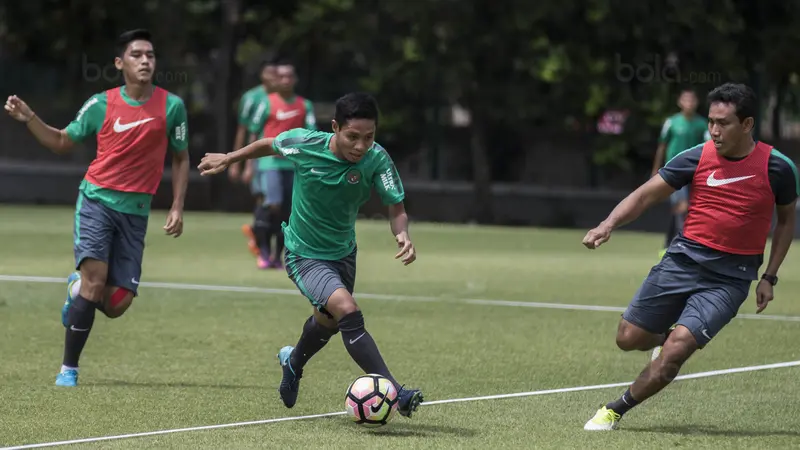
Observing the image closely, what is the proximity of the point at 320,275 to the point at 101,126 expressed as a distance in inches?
95.4

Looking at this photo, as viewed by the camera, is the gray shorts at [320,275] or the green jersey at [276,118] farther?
the green jersey at [276,118]

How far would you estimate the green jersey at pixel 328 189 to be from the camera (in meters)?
8.26

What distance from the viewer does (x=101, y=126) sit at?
9.82 m

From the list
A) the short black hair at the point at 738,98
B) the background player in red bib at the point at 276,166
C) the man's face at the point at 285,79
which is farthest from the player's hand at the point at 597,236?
the man's face at the point at 285,79

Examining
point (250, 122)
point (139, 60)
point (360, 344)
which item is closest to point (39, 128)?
point (139, 60)

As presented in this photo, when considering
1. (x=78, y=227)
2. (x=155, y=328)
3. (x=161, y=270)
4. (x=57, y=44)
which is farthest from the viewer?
(x=57, y=44)

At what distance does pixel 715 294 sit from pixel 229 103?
24.5 meters

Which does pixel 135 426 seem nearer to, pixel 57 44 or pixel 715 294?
pixel 715 294

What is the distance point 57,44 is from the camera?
31328 millimetres

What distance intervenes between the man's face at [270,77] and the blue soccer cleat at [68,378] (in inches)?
349

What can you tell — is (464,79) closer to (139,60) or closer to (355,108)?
(139,60)

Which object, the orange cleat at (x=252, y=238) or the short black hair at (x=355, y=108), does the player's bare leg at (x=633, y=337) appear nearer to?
the short black hair at (x=355, y=108)

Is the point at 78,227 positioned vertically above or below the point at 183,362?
above

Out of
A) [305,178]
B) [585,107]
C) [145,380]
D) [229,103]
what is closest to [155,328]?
[145,380]
